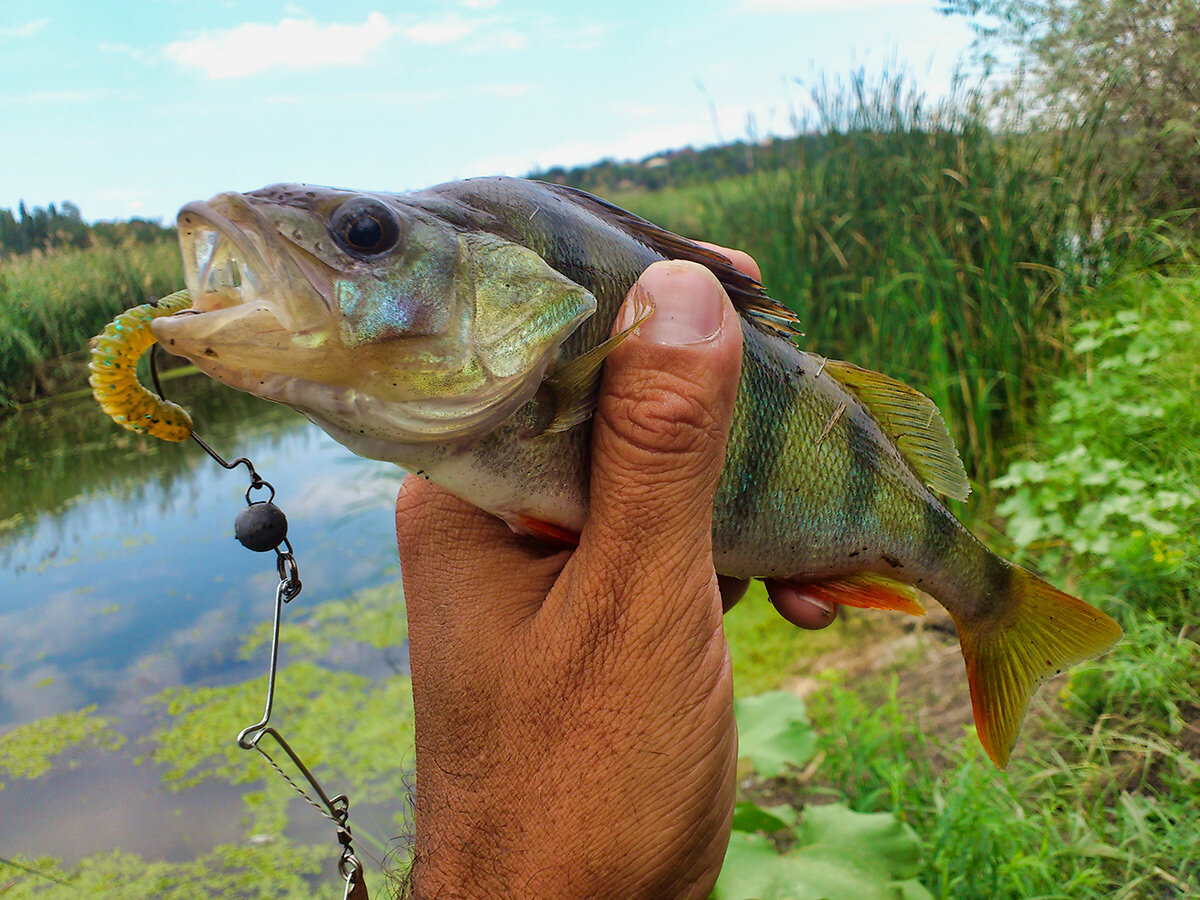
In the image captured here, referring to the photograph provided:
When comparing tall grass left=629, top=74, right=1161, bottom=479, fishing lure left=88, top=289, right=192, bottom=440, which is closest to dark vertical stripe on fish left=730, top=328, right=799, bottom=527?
fishing lure left=88, top=289, right=192, bottom=440

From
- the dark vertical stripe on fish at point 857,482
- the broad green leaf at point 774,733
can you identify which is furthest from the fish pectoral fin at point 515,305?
the broad green leaf at point 774,733

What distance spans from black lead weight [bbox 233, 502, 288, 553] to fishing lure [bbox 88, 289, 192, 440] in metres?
0.23

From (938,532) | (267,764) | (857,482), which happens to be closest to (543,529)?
(857,482)

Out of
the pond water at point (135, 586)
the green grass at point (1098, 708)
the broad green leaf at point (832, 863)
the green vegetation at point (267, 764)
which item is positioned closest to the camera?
the broad green leaf at point (832, 863)

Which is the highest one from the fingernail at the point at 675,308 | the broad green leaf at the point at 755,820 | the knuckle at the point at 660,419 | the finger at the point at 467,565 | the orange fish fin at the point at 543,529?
the fingernail at the point at 675,308

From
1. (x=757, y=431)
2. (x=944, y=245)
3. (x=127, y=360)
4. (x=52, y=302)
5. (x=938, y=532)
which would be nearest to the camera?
(x=127, y=360)

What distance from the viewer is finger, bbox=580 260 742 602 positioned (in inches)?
51.4

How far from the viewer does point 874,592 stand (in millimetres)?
1852

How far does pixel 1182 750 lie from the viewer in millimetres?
2818

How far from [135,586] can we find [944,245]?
6.10 metres

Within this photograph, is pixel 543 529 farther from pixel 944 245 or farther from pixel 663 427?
pixel 944 245

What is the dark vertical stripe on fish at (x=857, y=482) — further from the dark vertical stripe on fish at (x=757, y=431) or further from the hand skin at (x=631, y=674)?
the hand skin at (x=631, y=674)

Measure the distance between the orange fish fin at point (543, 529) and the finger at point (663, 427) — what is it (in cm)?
11

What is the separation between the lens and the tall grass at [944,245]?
16.7 ft
